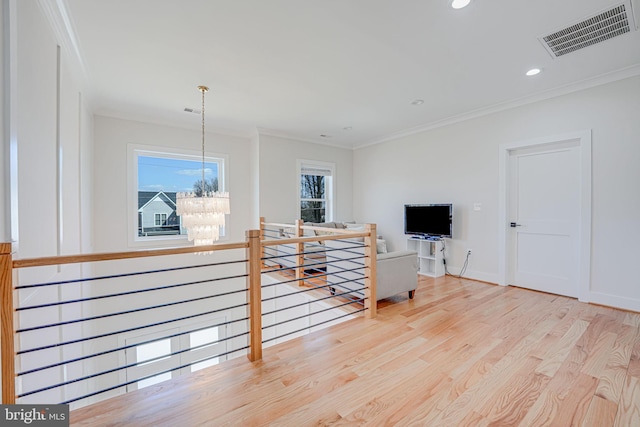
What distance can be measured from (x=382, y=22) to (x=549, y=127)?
2908 mm

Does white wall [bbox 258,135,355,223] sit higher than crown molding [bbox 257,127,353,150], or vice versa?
crown molding [bbox 257,127,353,150]

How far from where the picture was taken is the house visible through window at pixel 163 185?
468 cm

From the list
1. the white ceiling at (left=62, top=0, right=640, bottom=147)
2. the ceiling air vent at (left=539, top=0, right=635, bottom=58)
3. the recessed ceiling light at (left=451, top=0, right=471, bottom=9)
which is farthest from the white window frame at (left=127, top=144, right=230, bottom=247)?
the ceiling air vent at (left=539, top=0, right=635, bottom=58)

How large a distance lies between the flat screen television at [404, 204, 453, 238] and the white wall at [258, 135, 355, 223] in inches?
73.7

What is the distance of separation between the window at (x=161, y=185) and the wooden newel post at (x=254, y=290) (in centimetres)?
358

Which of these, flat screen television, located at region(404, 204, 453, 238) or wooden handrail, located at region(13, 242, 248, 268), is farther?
flat screen television, located at region(404, 204, 453, 238)

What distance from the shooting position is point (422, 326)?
2695 millimetres

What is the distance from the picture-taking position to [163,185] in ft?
16.1

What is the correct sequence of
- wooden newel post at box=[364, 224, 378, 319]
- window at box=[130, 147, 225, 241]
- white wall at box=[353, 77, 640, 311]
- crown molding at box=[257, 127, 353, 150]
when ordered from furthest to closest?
crown molding at box=[257, 127, 353, 150], window at box=[130, 147, 225, 241], white wall at box=[353, 77, 640, 311], wooden newel post at box=[364, 224, 378, 319]

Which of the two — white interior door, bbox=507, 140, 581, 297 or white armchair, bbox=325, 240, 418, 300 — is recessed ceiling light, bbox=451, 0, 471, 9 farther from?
white interior door, bbox=507, 140, 581, 297

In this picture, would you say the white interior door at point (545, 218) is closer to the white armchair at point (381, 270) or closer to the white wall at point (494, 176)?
the white wall at point (494, 176)

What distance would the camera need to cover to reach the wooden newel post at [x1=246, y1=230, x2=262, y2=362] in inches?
80.4

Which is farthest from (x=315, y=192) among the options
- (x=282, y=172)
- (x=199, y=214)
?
(x=199, y=214)

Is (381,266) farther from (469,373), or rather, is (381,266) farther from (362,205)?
(362,205)
